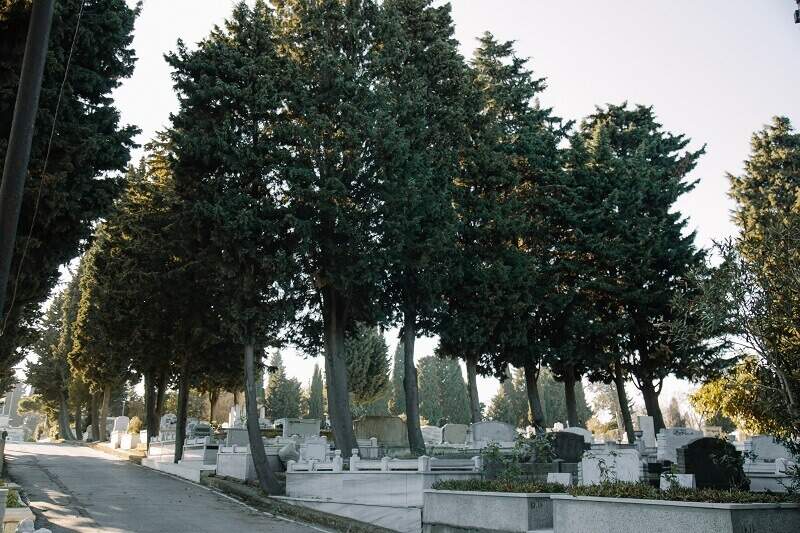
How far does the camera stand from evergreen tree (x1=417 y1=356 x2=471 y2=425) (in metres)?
73.1

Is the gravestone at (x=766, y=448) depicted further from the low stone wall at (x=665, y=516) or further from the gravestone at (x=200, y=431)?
the gravestone at (x=200, y=431)

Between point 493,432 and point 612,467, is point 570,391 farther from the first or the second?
point 612,467

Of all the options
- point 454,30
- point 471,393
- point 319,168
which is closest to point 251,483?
point 471,393

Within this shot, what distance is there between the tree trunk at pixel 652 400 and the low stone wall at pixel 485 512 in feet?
59.9

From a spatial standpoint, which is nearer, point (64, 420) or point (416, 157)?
point (416, 157)

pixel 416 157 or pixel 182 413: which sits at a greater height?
pixel 416 157

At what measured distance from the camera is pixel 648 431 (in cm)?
2753

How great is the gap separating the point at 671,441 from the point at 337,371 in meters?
12.3

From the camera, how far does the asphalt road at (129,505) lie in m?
14.7

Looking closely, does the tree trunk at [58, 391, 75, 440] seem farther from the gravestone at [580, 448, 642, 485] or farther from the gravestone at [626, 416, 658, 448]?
the gravestone at [580, 448, 642, 485]

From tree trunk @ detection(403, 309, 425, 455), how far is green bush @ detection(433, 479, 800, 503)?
9.63 m

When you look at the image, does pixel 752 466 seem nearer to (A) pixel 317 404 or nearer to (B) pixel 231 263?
(B) pixel 231 263

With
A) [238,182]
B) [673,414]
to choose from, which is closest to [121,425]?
[238,182]

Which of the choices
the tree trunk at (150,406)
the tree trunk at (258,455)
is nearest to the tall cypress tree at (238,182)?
the tree trunk at (258,455)
